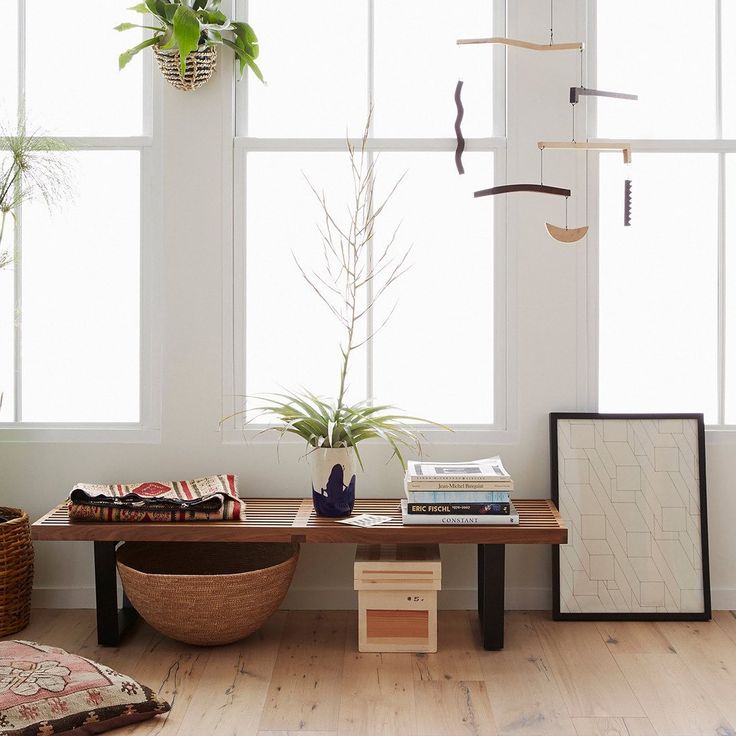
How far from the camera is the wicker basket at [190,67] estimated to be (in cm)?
321

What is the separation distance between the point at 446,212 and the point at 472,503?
3.96 ft

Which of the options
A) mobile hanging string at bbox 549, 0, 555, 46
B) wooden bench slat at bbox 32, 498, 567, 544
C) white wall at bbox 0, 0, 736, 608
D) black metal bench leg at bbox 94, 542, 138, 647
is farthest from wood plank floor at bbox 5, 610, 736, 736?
mobile hanging string at bbox 549, 0, 555, 46

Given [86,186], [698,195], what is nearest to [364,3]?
[86,186]

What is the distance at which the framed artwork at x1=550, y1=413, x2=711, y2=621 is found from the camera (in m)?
3.33

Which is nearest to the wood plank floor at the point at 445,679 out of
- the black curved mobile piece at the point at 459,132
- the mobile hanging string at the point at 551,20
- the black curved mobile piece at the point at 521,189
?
the black curved mobile piece at the point at 521,189

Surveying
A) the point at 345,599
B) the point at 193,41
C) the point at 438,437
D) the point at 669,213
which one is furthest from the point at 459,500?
the point at 193,41

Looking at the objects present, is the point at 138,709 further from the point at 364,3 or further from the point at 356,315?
the point at 364,3

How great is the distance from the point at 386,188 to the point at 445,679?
6.16 feet

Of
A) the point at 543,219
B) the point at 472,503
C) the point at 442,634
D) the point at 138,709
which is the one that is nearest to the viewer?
the point at 138,709

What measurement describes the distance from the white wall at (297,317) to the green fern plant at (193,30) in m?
0.17

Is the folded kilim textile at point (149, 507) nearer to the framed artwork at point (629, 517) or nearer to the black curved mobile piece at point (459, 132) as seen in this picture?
the framed artwork at point (629, 517)

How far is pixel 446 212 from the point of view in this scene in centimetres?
346

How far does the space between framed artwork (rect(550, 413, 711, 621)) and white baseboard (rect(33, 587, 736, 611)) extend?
151mm

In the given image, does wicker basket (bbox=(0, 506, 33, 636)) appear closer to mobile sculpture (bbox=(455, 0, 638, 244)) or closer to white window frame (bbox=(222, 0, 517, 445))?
white window frame (bbox=(222, 0, 517, 445))
